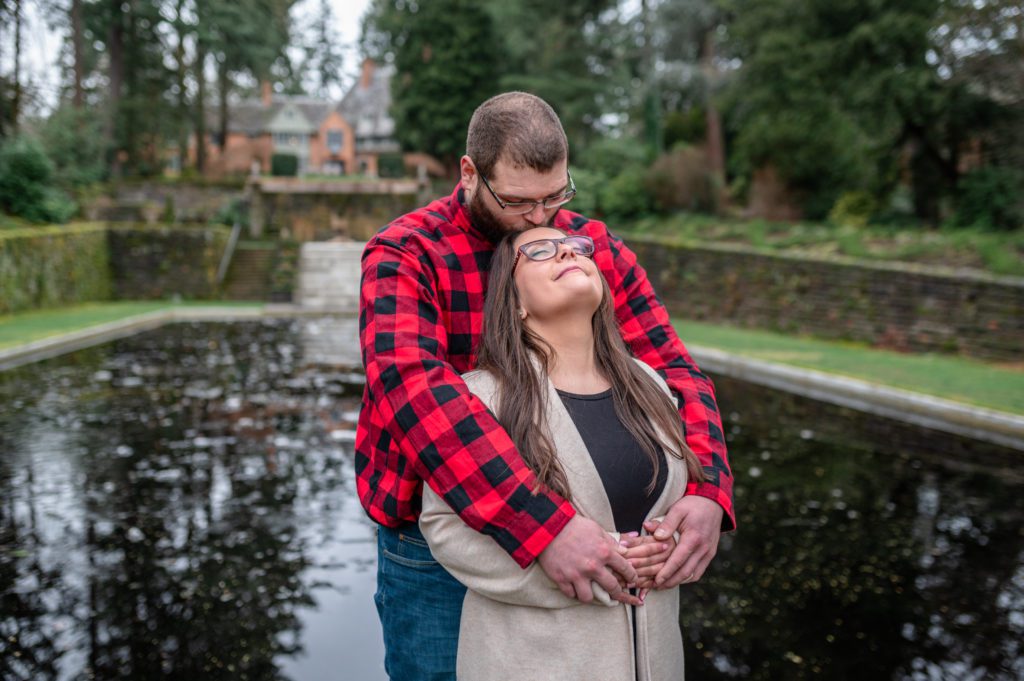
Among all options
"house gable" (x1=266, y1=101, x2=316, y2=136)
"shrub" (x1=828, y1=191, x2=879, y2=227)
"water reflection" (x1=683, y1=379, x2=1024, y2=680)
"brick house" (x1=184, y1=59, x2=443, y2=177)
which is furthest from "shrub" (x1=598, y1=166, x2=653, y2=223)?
"house gable" (x1=266, y1=101, x2=316, y2=136)

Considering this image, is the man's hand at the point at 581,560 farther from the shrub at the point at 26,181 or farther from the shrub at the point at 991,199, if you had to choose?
the shrub at the point at 26,181

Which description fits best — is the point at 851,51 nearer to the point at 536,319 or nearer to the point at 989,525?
the point at 989,525

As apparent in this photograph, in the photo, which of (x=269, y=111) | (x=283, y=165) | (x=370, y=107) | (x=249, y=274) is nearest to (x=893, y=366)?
(x=249, y=274)

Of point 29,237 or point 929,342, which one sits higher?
point 29,237

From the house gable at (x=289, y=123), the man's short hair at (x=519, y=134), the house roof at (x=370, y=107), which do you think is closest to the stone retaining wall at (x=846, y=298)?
the man's short hair at (x=519, y=134)

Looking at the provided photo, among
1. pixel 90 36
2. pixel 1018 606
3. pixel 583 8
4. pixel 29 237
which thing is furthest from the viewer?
pixel 90 36

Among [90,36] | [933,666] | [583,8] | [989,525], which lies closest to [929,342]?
[989,525]

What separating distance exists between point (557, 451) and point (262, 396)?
933 centimetres

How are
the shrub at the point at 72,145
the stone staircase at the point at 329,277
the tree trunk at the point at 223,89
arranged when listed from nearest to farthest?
the stone staircase at the point at 329,277 → the shrub at the point at 72,145 → the tree trunk at the point at 223,89

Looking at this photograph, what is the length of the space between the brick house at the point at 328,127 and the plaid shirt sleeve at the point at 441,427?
202 ft

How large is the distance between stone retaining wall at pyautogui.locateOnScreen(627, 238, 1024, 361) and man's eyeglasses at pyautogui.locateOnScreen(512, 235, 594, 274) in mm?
14123

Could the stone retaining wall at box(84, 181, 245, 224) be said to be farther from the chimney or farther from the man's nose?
the man's nose

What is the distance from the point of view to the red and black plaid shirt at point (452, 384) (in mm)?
1818

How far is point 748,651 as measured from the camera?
4102mm
